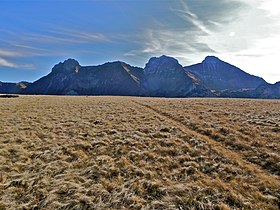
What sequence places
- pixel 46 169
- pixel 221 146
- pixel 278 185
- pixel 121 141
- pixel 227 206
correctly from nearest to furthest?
1. pixel 227 206
2. pixel 278 185
3. pixel 46 169
4. pixel 221 146
5. pixel 121 141

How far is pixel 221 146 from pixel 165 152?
428 cm

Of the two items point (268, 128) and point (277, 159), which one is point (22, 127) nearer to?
point (277, 159)

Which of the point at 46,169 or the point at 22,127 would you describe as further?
the point at 22,127

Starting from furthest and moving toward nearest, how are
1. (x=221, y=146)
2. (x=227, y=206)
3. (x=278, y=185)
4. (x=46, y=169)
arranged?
(x=221, y=146), (x=46, y=169), (x=278, y=185), (x=227, y=206)

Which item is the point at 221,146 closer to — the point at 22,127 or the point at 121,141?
the point at 121,141

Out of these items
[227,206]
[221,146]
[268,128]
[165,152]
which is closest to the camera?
[227,206]

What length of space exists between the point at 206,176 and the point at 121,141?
8155mm

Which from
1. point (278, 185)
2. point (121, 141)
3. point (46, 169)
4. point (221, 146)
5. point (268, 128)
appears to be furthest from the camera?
point (268, 128)

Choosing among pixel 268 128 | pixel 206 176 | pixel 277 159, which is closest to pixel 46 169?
pixel 206 176

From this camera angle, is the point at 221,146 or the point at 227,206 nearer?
the point at 227,206

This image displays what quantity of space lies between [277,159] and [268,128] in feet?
33.2

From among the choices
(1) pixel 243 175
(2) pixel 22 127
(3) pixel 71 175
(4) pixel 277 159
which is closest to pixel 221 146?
(4) pixel 277 159

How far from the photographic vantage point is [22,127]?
23.4 metres

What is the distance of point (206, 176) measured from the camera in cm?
1159
